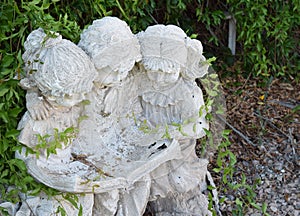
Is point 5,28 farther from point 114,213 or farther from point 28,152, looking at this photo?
point 114,213

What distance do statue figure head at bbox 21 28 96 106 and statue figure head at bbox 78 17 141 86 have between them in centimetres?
6

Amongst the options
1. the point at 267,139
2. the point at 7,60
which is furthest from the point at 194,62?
the point at 267,139

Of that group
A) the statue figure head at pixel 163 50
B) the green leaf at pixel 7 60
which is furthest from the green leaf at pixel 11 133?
the statue figure head at pixel 163 50

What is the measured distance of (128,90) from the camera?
8.32 feet

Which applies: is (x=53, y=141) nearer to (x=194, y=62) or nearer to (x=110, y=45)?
(x=110, y=45)

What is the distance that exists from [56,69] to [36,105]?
0.53ft

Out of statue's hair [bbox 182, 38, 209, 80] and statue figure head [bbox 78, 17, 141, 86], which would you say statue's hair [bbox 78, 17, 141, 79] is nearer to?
statue figure head [bbox 78, 17, 141, 86]

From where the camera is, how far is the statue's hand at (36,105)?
87.8 inches

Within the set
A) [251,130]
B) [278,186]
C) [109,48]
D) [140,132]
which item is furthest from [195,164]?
[251,130]

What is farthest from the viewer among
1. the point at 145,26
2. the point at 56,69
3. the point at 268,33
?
the point at 268,33

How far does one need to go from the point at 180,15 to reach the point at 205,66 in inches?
55.5

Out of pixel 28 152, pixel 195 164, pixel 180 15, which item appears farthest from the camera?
pixel 180 15

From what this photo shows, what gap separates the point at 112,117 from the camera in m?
2.53

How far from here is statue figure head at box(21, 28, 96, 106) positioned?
7.11 ft
